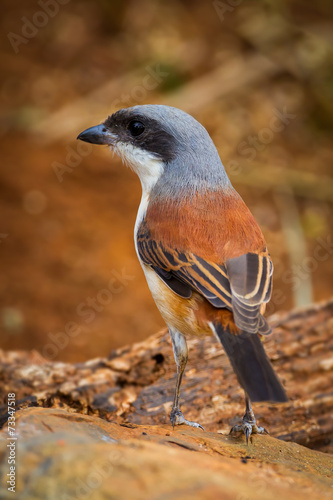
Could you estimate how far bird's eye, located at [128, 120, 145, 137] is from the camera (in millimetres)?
4605

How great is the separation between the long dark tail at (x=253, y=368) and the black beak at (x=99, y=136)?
2.08 meters

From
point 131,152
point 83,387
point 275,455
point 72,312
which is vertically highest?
point 131,152

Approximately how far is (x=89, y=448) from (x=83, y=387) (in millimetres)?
2368

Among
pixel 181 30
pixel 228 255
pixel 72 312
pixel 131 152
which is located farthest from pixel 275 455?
pixel 181 30

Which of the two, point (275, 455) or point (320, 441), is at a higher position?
point (275, 455)

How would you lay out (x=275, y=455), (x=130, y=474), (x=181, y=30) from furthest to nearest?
(x=181, y=30)
(x=275, y=455)
(x=130, y=474)

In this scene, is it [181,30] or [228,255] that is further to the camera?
[181,30]

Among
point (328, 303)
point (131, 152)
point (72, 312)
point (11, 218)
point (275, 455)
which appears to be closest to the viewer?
point (275, 455)

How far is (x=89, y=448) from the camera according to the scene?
257 centimetres

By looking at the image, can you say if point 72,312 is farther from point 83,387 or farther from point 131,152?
point 131,152
